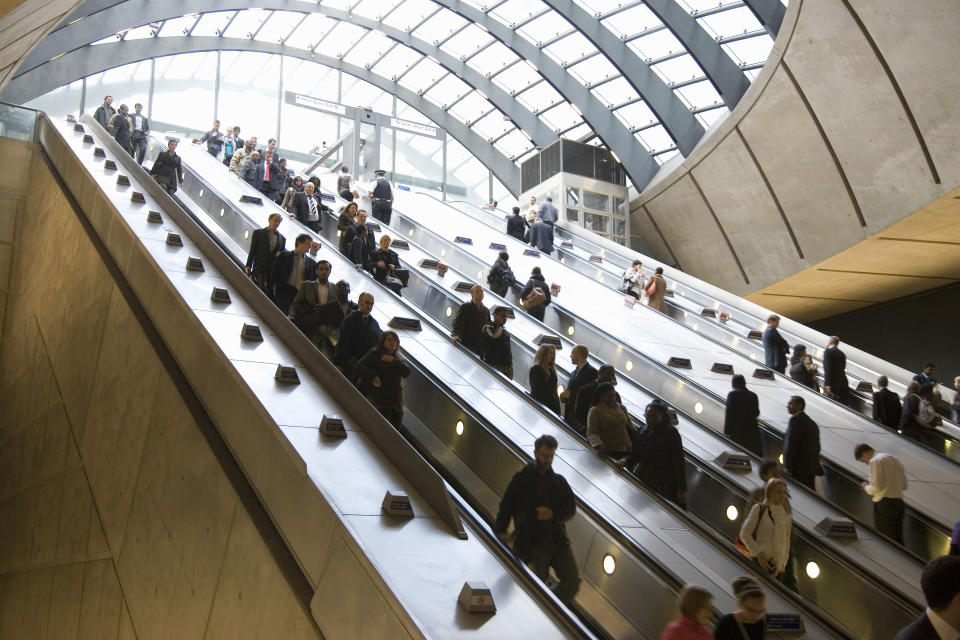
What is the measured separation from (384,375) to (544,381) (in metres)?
1.90

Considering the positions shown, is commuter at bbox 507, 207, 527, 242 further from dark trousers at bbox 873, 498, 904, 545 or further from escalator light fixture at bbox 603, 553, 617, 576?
escalator light fixture at bbox 603, 553, 617, 576

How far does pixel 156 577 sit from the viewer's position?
5.94m

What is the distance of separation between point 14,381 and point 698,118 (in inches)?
907

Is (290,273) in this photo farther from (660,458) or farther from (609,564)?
(609,564)

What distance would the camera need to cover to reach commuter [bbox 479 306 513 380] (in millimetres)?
9164

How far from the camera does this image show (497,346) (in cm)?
920

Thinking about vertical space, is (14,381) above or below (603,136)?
below

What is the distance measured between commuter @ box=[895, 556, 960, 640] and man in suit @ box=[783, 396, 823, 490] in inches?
205

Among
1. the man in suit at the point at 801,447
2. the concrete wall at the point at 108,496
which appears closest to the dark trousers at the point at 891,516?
the man in suit at the point at 801,447

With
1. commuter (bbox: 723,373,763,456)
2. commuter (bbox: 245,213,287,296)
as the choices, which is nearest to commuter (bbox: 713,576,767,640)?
commuter (bbox: 723,373,763,456)

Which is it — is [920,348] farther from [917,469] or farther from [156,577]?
[156,577]

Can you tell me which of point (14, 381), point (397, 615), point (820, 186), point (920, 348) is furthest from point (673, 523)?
point (920, 348)

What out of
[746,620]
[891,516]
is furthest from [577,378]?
Answer: [746,620]

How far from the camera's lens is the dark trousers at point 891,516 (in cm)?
755
